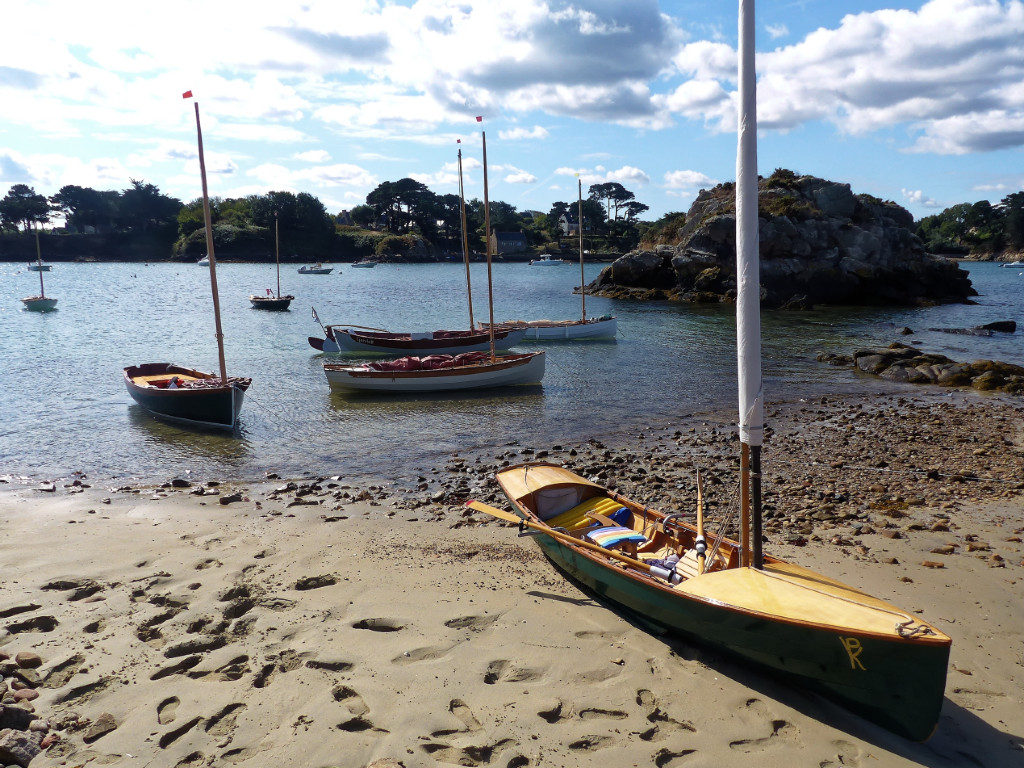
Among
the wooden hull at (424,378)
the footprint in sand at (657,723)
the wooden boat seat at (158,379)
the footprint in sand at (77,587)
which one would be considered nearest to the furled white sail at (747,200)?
the footprint in sand at (657,723)

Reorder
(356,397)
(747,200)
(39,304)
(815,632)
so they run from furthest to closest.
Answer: (39,304) < (356,397) < (747,200) < (815,632)

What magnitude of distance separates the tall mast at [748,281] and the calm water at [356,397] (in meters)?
8.89

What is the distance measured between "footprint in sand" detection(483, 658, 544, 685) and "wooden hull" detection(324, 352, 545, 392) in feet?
55.9

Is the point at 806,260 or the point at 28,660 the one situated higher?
the point at 806,260

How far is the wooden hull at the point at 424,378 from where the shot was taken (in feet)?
76.5

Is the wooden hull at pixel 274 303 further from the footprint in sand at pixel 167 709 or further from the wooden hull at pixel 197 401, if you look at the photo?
the footprint in sand at pixel 167 709

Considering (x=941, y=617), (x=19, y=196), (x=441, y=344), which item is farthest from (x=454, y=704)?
(x=19, y=196)

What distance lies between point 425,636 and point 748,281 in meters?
5.04

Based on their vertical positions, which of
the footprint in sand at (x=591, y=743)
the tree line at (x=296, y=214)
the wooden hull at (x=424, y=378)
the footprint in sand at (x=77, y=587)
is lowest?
the footprint in sand at (x=591, y=743)

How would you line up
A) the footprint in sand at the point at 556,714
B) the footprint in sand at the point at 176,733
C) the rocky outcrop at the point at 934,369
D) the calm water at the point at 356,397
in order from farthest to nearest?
the rocky outcrop at the point at 934,369 → the calm water at the point at 356,397 → the footprint in sand at the point at 556,714 → the footprint in sand at the point at 176,733

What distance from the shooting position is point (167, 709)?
19.2ft

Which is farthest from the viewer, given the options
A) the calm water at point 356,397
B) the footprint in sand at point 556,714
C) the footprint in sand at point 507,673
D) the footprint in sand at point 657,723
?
the calm water at point 356,397

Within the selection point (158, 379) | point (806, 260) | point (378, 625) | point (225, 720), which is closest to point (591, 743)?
point (378, 625)

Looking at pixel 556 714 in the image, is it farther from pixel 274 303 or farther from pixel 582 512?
pixel 274 303
